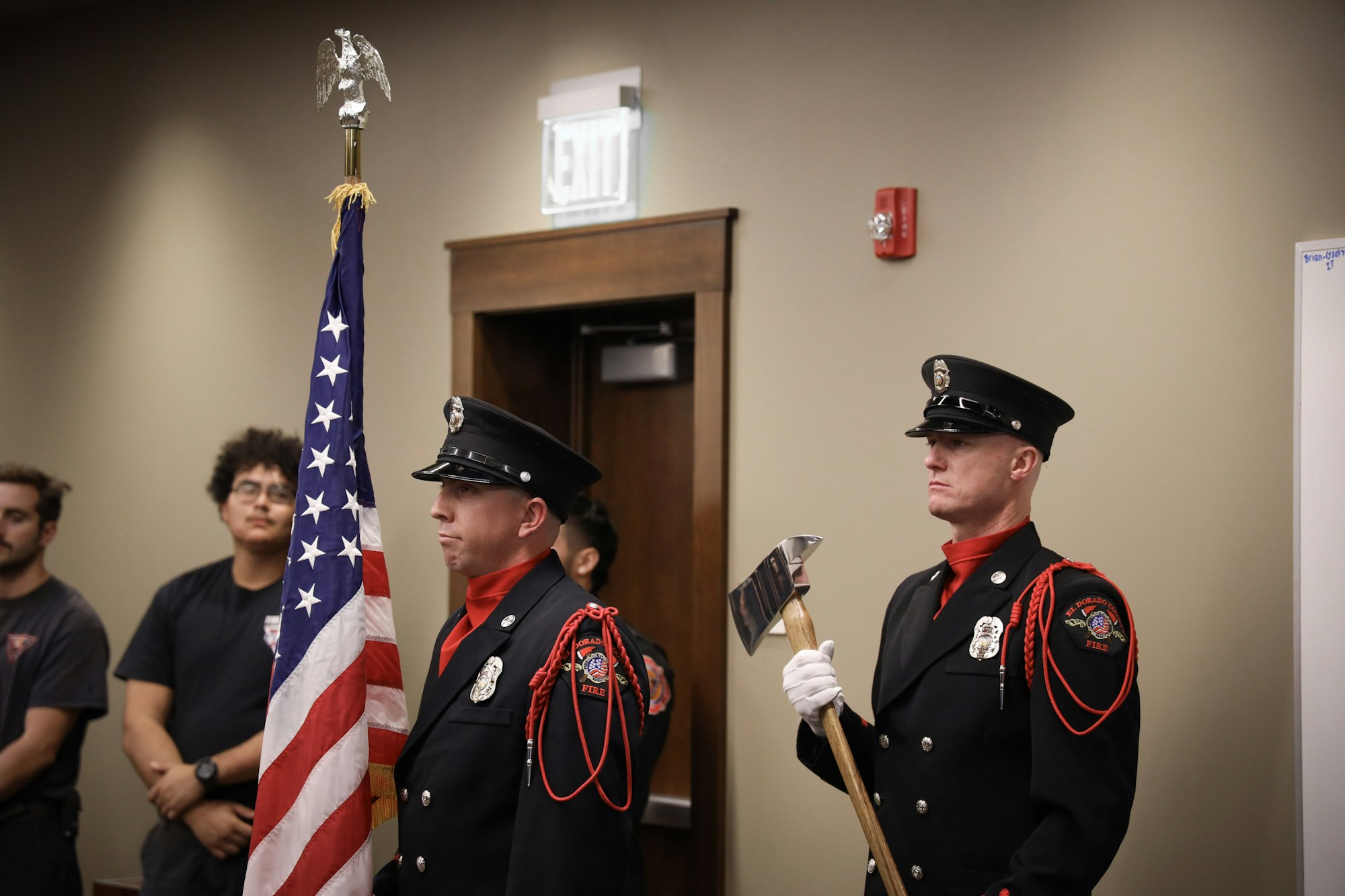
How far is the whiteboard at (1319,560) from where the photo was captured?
2.43m

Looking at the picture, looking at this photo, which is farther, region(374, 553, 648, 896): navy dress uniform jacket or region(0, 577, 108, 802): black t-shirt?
region(0, 577, 108, 802): black t-shirt

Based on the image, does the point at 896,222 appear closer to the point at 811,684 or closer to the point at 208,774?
the point at 811,684

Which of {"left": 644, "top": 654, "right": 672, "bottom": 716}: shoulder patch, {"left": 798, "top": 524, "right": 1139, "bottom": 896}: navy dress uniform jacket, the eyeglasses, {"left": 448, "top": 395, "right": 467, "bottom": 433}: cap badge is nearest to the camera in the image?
{"left": 798, "top": 524, "right": 1139, "bottom": 896}: navy dress uniform jacket

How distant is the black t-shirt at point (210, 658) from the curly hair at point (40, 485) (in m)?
0.49

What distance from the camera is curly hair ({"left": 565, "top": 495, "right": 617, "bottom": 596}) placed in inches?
132

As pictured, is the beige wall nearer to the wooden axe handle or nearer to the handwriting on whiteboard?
the handwriting on whiteboard

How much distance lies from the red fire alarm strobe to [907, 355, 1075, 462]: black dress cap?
975 millimetres

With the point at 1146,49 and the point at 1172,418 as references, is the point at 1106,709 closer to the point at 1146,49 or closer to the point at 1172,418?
the point at 1172,418

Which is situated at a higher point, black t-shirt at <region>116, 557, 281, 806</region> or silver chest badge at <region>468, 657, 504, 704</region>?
silver chest badge at <region>468, 657, 504, 704</region>

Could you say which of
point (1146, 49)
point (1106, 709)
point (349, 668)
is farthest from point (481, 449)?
point (1146, 49)

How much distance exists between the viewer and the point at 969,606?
215 centimetres

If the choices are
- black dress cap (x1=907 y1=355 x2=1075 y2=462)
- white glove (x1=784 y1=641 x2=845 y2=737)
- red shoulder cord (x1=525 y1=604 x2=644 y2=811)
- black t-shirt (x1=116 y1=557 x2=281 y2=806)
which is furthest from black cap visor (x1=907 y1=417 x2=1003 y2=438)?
black t-shirt (x1=116 y1=557 x2=281 y2=806)

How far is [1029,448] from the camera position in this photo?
7.27ft

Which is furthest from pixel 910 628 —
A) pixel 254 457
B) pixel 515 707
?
pixel 254 457
